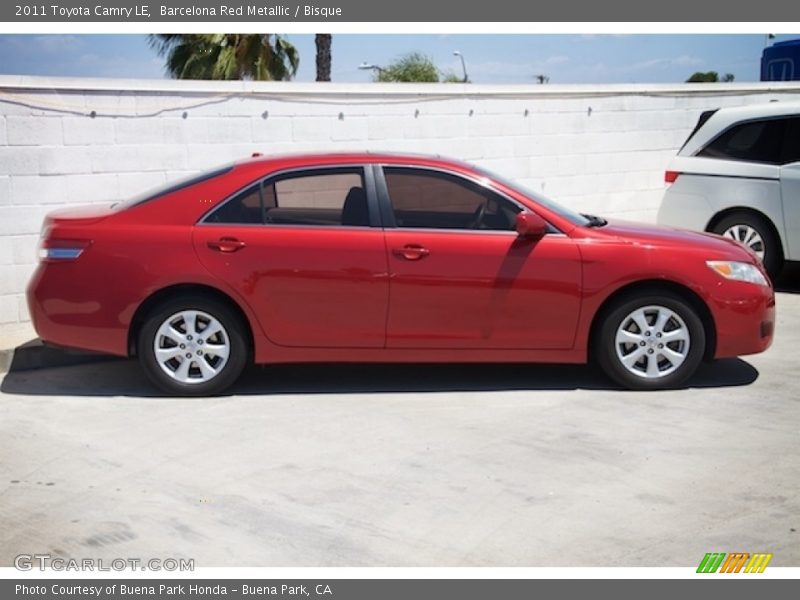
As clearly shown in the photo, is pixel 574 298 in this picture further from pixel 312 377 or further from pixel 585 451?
pixel 312 377

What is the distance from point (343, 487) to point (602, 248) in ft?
8.13

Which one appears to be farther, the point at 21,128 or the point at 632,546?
the point at 21,128

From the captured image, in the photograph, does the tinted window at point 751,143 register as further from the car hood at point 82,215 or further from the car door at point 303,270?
the car hood at point 82,215

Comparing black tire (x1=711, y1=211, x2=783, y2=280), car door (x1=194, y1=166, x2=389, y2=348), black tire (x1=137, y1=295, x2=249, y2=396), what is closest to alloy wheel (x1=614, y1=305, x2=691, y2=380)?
car door (x1=194, y1=166, x2=389, y2=348)

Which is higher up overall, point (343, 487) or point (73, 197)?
point (73, 197)

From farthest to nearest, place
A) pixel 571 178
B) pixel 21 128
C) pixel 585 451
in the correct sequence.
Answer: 1. pixel 571 178
2. pixel 21 128
3. pixel 585 451

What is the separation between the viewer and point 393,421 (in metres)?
6.22

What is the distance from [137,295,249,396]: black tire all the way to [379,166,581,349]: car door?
95 centimetres

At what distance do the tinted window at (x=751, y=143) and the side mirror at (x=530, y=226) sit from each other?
4.42 metres

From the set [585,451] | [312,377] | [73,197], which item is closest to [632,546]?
[585,451]

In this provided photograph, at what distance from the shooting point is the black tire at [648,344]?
21.9 ft

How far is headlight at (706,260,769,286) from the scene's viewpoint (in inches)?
265

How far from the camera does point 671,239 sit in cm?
685

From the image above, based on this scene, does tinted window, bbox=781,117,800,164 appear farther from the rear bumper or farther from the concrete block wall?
the rear bumper
